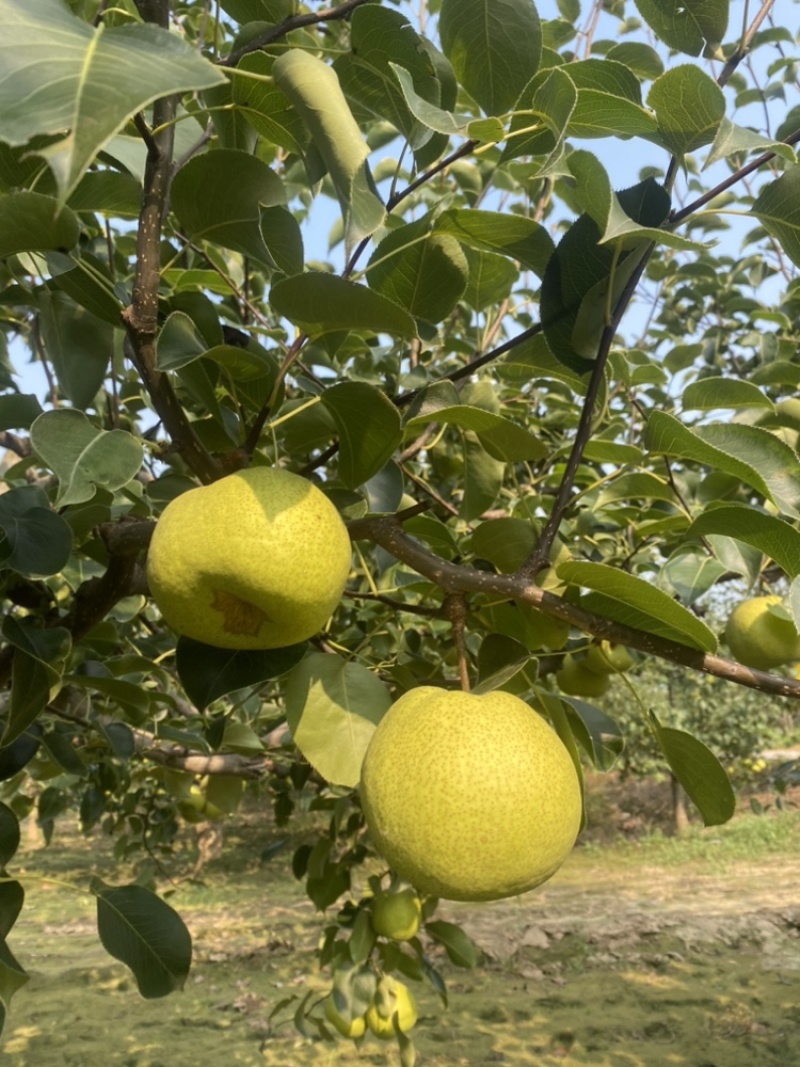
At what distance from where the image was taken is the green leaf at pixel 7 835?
1395mm

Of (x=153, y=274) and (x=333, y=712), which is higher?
(x=153, y=274)

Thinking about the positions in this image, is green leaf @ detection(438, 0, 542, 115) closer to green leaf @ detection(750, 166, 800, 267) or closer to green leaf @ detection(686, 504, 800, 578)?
green leaf @ detection(750, 166, 800, 267)

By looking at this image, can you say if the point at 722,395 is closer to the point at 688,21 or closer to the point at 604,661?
the point at 688,21

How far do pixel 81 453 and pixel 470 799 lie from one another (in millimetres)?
578

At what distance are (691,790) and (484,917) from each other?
9069 millimetres

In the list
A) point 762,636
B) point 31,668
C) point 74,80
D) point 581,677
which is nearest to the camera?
point 74,80

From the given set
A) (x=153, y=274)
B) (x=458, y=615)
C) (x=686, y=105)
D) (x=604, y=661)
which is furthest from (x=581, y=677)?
(x=153, y=274)

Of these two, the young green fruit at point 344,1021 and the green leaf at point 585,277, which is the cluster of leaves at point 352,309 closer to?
the green leaf at point 585,277

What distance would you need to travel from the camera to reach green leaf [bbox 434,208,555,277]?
0.99m

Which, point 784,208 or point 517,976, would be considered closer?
point 784,208

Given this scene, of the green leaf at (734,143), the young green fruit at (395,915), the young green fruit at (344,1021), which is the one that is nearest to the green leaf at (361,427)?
the green leaf at (734,143)

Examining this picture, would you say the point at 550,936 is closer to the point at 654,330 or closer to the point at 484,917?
the point at 484,917

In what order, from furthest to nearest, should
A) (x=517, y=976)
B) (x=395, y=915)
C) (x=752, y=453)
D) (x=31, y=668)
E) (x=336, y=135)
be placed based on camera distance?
(x=517, y=976) → (x=395, y=915) → (x=31, y=668) → (x=752, y=453) → (x=336, y=135)

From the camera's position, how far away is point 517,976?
7.41 m
